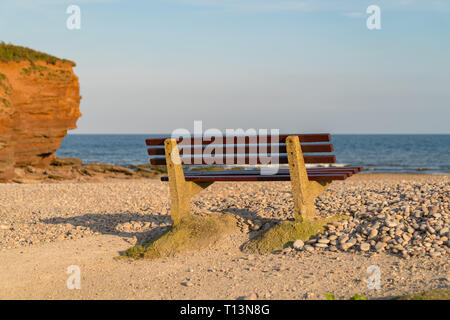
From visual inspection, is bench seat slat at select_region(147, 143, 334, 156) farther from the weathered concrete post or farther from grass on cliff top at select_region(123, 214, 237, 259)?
grass on cliff top at select_region(123, 214, 237, 259)

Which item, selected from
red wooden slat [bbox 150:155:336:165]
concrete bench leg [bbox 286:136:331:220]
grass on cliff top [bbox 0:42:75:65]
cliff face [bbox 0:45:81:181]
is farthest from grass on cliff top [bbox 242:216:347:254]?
grass on cliff top [bbox 0:42:75:65]

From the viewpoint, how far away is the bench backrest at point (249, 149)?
5.56 m

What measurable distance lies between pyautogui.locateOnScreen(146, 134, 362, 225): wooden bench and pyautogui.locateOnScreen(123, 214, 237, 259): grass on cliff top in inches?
7.3

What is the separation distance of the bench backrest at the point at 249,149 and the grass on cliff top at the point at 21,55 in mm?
18245

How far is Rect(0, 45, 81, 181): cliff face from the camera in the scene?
20703mm

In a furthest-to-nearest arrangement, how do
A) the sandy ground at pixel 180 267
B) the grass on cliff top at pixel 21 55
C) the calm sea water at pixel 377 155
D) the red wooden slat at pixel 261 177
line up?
1. the calm sea water at pixel 377 155
2. the grass on cliff top at pixel 21 55
3. the red wooden slat at pixel 261 177
4. the sandy ground at pixel 180 267

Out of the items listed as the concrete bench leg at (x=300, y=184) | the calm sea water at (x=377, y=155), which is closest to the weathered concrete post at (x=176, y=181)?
the concrete bench leg at (x=300, y=184)

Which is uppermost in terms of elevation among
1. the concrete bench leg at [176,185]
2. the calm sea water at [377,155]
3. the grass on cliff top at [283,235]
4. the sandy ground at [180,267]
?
the calm sea water at [377,155]

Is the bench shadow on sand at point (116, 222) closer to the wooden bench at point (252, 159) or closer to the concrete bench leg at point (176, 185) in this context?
the concrete bench leg at point (176, 185)

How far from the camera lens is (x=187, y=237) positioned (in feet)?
19.7

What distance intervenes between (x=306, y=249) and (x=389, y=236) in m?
0.97

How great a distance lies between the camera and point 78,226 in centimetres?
719

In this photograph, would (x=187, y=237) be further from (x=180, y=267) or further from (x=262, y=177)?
(x=262, y=177)
